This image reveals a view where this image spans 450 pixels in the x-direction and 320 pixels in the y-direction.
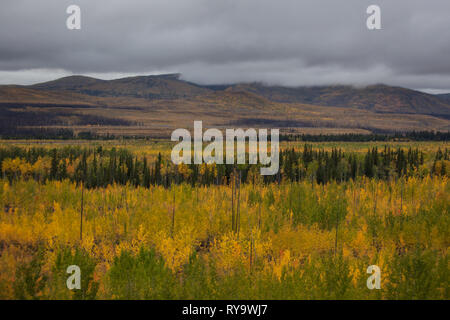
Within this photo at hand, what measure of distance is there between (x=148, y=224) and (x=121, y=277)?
9.32 metres

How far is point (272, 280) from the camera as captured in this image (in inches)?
462

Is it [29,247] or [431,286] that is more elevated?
[431,286]

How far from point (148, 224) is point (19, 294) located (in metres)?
11.3

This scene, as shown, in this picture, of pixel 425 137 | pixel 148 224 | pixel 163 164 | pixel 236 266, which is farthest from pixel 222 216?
pixel 425 137

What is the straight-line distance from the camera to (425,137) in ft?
574
